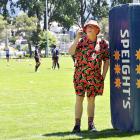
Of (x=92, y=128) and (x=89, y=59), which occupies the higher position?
(x=89, y=59)

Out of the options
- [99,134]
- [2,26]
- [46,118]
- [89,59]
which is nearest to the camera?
[99,134]

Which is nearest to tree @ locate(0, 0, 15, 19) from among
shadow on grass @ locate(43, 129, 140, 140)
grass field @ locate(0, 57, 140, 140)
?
grass field @ locate(0, 57, 140, 140)

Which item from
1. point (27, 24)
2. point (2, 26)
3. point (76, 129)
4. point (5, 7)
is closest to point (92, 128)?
point (76, 129)

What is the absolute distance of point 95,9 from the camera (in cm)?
9800

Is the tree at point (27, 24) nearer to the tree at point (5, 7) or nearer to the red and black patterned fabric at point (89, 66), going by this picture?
the tree at point (5, 7)

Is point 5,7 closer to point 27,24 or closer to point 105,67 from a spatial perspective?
point 27,24

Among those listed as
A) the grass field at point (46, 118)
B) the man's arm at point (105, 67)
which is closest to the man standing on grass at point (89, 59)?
the man's arm at point (105, 67)

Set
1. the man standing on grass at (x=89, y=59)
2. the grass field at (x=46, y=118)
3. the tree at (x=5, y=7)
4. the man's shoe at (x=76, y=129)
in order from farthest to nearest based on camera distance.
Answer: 1. the tree at (x=5, y=7)
2. the man's shoe at (x=76, y=129)
3. the man standing on grass at (x=89, y=59)
4. the grass field at (x=46, y=118)

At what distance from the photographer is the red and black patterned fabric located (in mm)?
8859

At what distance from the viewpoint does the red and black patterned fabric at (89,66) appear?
8.86 m

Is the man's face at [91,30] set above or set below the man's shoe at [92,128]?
above

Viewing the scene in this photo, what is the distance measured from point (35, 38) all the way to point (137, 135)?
270 feet

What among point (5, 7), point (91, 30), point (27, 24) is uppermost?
point (5, 7)

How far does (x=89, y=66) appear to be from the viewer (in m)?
8.88
